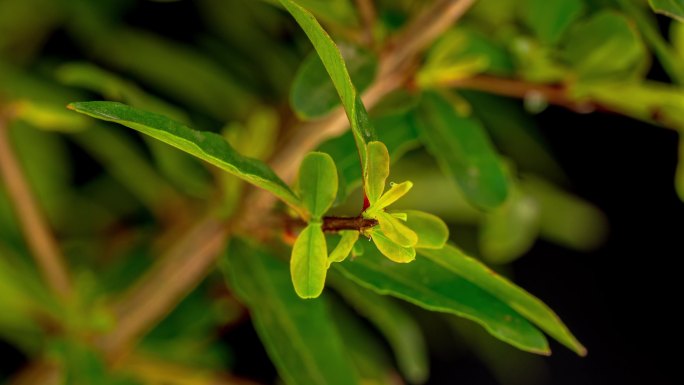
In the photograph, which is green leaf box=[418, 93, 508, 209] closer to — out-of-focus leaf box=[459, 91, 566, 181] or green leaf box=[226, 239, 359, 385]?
green leaf box=[226, 239, 359, 385]

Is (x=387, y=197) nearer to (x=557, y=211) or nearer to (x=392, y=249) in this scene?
(x=392, y=249)

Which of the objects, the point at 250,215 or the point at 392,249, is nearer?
the point at 392,249

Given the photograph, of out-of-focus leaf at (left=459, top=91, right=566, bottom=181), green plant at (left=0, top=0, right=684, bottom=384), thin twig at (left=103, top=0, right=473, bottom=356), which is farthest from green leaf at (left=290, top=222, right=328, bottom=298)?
out-of-focus leaf at (left=459, top=91, right=566, bottom=181)

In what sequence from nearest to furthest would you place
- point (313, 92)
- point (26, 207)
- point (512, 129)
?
point (313, 92) < point (26, 207) < point (512, 129)

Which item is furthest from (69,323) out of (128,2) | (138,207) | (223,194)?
(128,2)

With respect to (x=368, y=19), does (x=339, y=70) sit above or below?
below

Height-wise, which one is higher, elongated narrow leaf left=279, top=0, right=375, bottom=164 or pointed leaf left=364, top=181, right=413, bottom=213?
elongated narrow leaf left=279, top=0, right=375, bottom=164

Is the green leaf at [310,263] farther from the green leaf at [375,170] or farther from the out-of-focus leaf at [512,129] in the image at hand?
the out-of-focus leaf at [512,129]

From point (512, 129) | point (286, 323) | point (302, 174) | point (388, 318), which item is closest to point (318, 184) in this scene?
point (302, 174)
